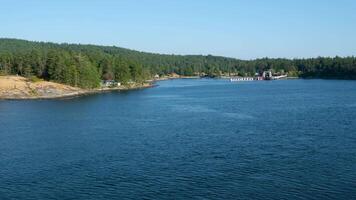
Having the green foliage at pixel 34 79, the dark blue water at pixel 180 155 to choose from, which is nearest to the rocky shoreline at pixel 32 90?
the green foliage at pixel 34 79

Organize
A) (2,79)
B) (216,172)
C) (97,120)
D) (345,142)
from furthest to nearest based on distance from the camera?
(2,79)
(97,120)
(345,142)
(216,172)

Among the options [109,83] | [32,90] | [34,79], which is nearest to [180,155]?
[32,90]

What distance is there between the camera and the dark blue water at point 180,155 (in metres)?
27.6

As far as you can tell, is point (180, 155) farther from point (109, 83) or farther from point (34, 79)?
point (109, 83)

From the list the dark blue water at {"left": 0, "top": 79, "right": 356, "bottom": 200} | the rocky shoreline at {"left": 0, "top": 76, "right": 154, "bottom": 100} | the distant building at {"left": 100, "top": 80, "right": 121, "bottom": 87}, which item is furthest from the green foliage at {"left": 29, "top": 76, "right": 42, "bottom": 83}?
the dark blue water at {"left": 0, "top": 79, "right": 356, "bottom": 200}

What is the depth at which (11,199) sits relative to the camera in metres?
26.4

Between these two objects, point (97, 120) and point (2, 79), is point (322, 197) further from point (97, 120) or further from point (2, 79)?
point (2, 79)

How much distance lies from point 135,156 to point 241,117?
23885 mm

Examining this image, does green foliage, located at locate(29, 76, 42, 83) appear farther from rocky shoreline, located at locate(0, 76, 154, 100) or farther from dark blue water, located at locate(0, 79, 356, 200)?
dark blue water, located at locate(0, 79, 356, 200)

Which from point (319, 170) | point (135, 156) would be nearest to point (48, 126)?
point (135, 156)

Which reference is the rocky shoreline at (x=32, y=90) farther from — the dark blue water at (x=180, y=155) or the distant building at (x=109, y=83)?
the dark blue water at (x=180, y=155)

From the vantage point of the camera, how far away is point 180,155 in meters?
35.8

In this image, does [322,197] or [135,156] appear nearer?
→ [322,197]

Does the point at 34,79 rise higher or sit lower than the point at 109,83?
higher
